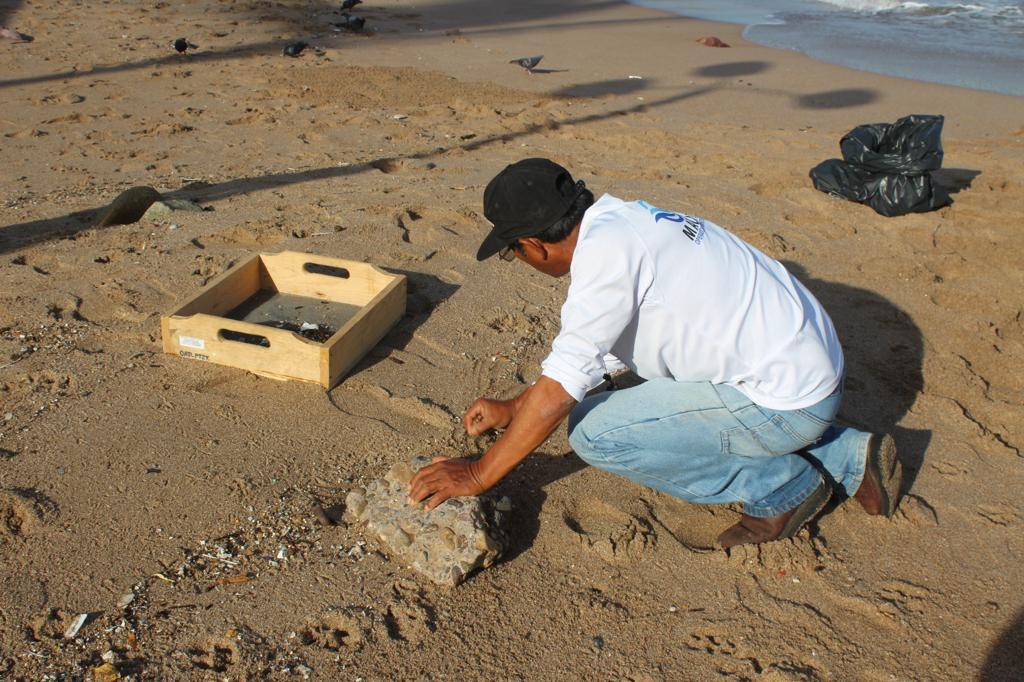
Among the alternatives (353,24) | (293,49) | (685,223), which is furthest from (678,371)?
(353,24)

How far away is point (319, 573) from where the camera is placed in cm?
270

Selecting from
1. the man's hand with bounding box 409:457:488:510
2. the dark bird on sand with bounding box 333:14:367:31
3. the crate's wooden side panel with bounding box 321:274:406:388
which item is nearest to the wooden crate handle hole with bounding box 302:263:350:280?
the crate's wooden side panel with bounding box 321:274:406:388

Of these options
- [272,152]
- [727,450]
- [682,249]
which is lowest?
[272,152]

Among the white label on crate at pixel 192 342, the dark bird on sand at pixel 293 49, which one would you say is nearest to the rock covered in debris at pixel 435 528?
the white label on crate at pixel 192 342

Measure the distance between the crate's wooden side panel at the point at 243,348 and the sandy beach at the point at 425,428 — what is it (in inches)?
2.6

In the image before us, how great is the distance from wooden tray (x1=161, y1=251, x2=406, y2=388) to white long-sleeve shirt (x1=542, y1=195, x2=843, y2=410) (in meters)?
1.45

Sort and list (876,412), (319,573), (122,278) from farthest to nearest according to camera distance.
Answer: (122,278) < (876,412) < (319,573)

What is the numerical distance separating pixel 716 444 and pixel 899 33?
15079mm

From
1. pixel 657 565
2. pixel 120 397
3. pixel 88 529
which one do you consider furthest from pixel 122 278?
pixel 657 565

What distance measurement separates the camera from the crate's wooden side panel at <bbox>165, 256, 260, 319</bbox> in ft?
12.8

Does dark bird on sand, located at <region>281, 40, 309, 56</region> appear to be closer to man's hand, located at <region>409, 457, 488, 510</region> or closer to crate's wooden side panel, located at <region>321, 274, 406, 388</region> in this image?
crate's wooden side panel, located at <region>321, 274, 406, 388</region>

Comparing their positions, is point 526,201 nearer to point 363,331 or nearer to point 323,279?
point 363,331

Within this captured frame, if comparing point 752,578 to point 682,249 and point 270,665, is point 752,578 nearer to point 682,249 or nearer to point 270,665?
Result: point 682,249

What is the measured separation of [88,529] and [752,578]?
2.15 metres
